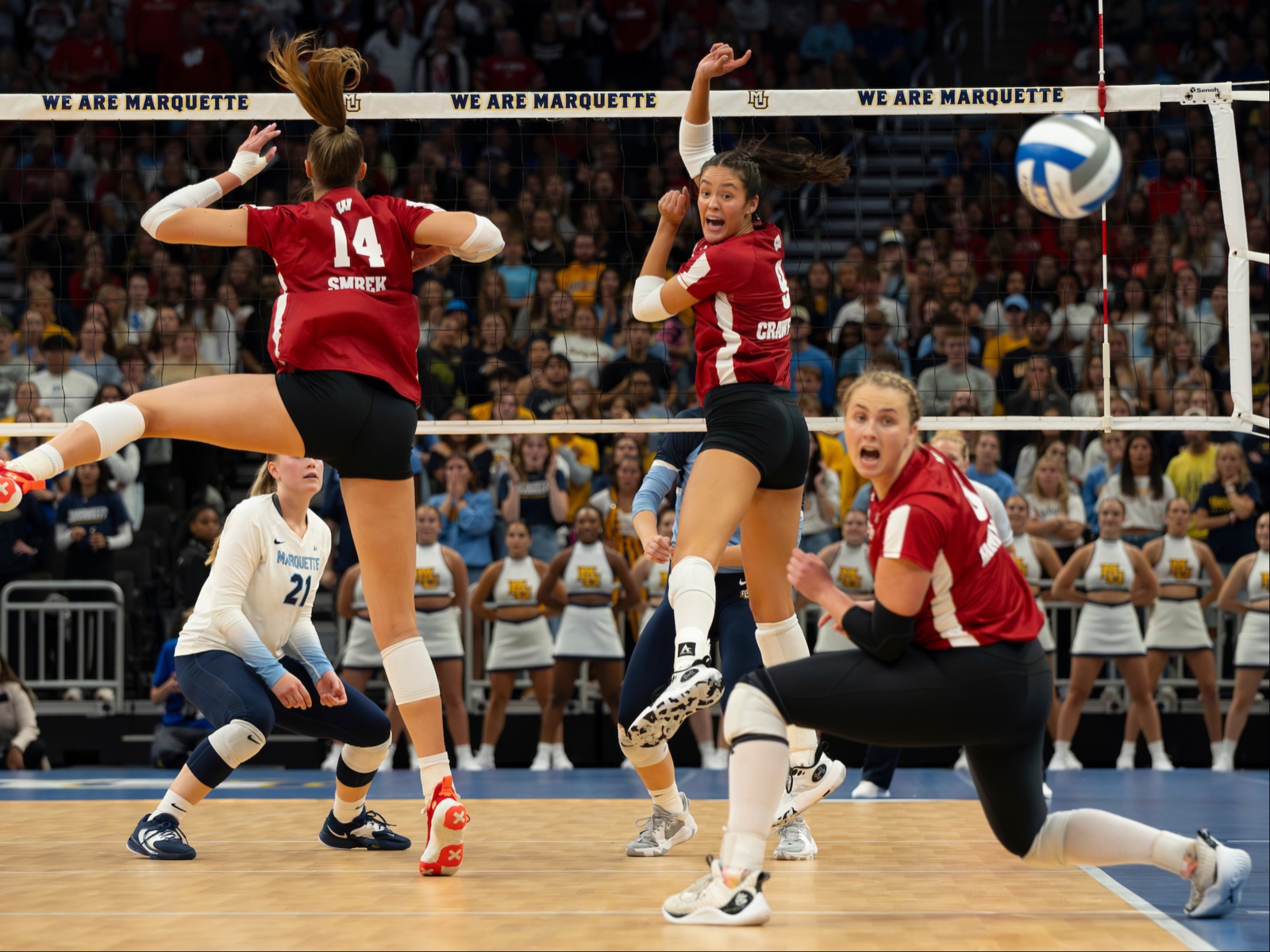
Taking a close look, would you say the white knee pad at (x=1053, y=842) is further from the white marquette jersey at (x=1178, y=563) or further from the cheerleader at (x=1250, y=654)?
the white marquette jersey at (x=1178, y=563)

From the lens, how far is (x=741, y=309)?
497 cm

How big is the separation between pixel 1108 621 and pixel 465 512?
16.1 ft

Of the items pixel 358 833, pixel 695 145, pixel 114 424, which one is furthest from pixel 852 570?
pixel 114 424

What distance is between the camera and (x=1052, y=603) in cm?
1080

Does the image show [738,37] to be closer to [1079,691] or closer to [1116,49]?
[1116,49]

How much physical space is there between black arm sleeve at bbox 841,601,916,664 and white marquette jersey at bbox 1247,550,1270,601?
7.60 m

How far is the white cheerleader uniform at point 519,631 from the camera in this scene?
1054cm

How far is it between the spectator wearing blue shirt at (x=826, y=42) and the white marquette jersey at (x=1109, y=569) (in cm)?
760

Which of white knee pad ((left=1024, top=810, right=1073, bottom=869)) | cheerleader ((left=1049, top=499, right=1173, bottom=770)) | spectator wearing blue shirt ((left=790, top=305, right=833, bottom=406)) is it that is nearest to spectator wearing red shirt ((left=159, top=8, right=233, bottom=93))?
spectator wearing blue shirt ((left=790, top=305, right=833, bottom=406))

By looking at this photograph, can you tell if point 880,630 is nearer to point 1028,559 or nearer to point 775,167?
point 775,167

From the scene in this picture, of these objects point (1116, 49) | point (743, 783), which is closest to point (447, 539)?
point (743, 783)

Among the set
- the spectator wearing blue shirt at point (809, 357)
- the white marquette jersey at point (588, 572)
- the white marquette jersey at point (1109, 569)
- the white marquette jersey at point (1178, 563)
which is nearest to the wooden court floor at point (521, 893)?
the white marquette jersey at point (588, 572)

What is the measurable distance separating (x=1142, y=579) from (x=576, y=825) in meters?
5.66

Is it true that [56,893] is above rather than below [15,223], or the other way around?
below
